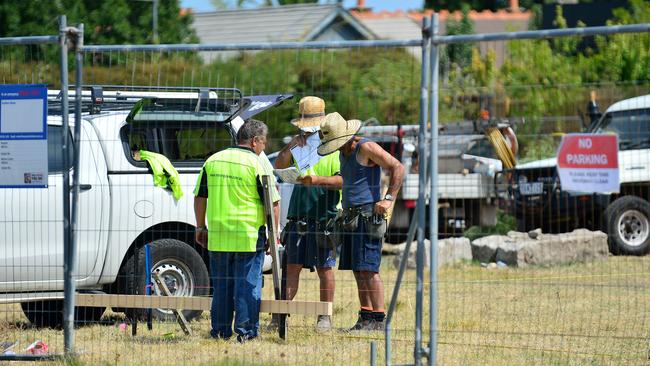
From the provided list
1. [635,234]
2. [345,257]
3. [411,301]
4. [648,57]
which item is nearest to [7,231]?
[345,257]

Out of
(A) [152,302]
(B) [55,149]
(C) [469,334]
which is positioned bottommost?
(C) [469,334]

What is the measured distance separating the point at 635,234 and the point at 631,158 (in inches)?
154

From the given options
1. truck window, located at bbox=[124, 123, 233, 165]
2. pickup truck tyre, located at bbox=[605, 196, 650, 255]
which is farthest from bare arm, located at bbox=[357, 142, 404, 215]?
pickup truck tyre, located at bbox=[605, 196, 650, 255]

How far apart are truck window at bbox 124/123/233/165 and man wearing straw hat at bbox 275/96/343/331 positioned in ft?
2.15

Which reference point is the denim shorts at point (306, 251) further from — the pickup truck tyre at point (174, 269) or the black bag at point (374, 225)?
the pickup truck tyre at point (174, 269)

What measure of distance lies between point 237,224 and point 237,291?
513 millimetres

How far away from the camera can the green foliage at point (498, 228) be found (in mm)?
13312

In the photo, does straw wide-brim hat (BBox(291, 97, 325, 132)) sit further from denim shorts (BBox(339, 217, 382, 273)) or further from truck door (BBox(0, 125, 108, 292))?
truck door (BBox(0, 125, 108, 292))

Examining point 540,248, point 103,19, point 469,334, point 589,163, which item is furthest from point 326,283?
point 103,19

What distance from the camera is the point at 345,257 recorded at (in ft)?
28.6

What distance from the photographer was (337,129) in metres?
8.45

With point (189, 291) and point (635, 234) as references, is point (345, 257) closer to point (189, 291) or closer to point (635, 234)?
point (189, 291)

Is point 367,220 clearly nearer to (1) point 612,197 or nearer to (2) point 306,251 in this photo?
(2) point 306,251

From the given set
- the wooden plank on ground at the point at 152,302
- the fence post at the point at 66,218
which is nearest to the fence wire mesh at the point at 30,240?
the wooden plank on ground at the point at 152,302
